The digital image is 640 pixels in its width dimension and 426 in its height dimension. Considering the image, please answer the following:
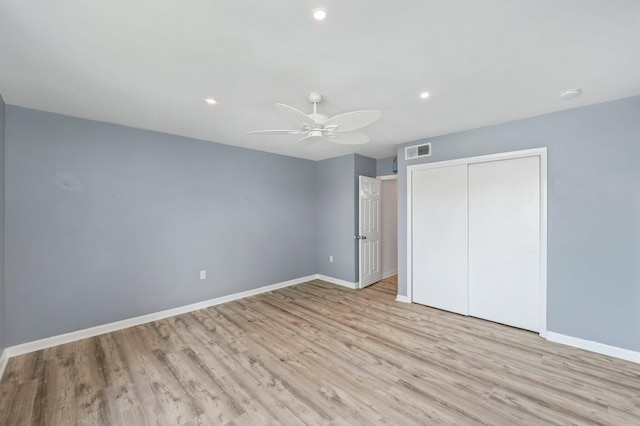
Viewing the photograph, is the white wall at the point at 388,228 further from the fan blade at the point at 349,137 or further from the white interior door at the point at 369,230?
the fan blade at the point at 349,137

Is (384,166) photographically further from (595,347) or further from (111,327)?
(111,327)

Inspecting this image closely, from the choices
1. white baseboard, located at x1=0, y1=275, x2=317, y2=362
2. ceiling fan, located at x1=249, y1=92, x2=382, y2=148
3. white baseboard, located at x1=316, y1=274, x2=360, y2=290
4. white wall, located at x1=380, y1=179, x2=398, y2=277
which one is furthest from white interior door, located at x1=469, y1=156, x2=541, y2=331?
white baseboard, located at x1=0, y1=275, x2=317, y2=362

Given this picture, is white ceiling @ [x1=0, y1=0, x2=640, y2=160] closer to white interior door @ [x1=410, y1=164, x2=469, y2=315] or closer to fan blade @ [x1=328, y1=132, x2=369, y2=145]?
fan blade @ [x1=328, y1=132, x2=369, y2=145]

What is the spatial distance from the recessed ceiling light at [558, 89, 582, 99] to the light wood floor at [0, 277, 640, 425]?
8.38ft

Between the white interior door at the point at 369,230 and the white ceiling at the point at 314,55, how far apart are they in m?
2.22

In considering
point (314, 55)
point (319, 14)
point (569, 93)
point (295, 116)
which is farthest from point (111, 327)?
point (569, 93)

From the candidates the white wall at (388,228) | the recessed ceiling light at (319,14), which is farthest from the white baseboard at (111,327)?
the recessed ceiling light at (319,14)

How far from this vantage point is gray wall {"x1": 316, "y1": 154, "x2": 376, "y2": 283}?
482 centimetres

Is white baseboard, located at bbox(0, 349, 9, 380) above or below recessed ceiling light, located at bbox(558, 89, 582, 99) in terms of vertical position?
below

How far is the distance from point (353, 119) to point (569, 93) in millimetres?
2139

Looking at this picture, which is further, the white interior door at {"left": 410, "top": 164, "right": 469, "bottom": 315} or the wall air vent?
the wall air vent

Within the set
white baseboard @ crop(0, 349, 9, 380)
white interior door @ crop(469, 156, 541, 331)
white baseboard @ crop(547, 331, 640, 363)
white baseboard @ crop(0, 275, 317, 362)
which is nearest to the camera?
white baseboard @ crop(0, 349, 9, 380)

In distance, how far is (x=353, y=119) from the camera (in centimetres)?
201

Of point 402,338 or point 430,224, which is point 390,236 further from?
point 402,338
